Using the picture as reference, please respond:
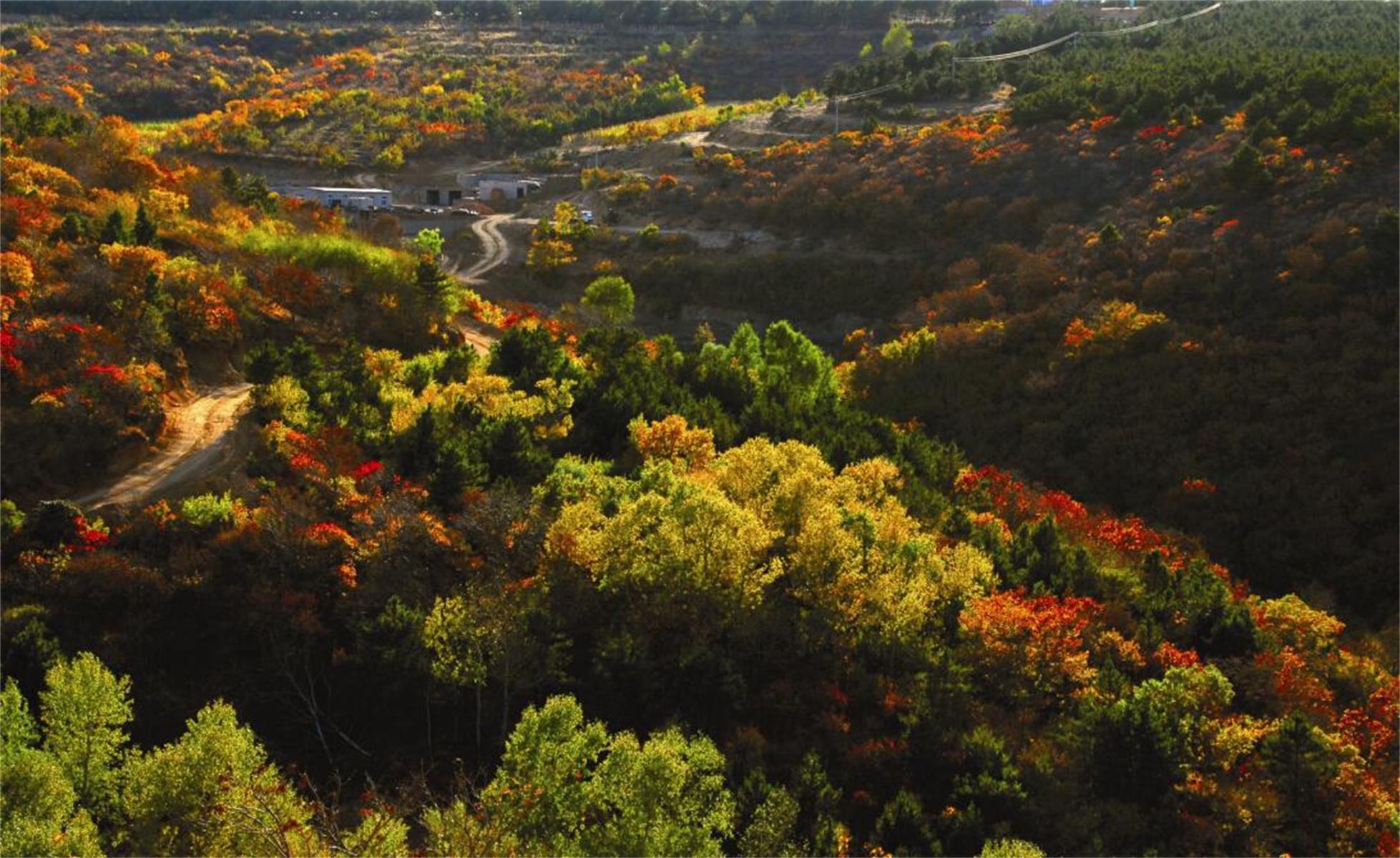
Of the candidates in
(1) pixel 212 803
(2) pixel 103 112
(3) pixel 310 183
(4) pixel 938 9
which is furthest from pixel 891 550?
(4) pixel 938 9

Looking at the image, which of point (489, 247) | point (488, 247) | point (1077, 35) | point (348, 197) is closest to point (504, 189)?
point (348, 197)

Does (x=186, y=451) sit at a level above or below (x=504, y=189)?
above

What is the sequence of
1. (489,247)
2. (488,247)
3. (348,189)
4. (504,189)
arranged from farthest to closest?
(504,189) < (348,189) < (489,247) < (488,247)

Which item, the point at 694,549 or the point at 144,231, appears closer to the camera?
the point at 694,549

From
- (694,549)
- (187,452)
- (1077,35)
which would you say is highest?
(1077,35)

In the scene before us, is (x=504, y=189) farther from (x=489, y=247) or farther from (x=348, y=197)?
(x=489, y=247)

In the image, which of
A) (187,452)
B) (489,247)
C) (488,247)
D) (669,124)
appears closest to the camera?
(187,452)

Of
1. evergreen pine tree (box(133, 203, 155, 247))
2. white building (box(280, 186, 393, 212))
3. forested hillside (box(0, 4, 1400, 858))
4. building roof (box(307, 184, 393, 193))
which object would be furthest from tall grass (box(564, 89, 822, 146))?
evergreen pine tree (box(133, 203, 155, 247))

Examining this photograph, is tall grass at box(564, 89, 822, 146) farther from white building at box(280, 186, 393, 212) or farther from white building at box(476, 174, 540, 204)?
white building at box(280, 186, 393, 212)
